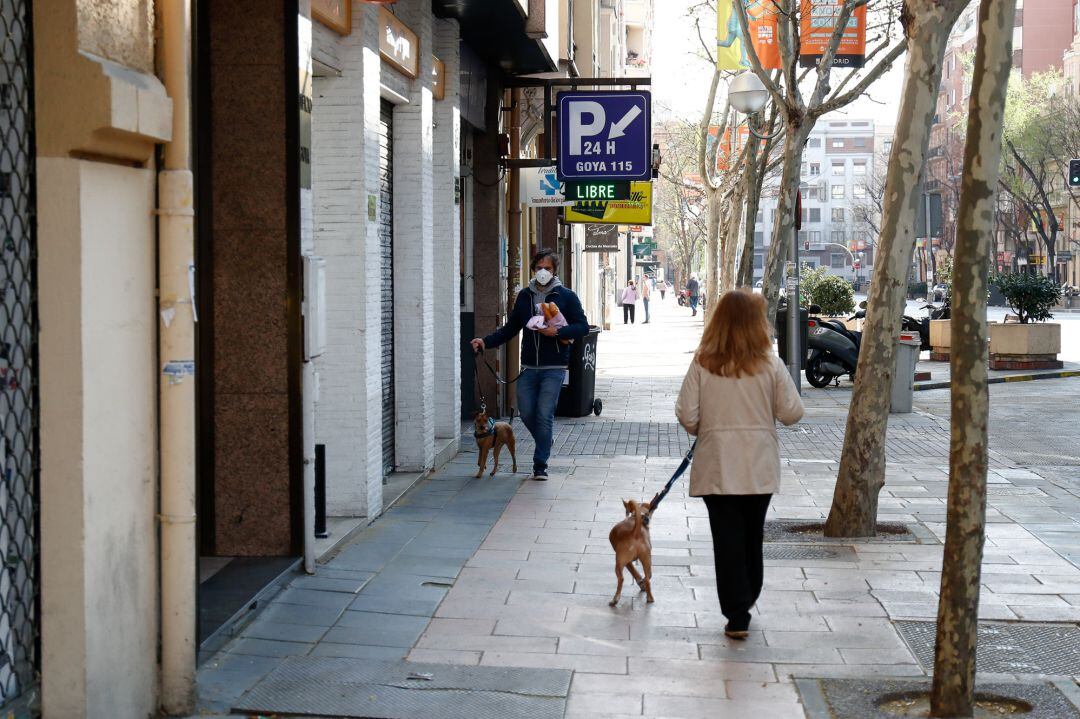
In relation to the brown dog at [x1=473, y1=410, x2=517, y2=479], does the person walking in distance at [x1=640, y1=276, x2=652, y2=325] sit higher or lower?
higher

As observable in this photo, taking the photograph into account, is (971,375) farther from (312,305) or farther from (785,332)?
(785,332)

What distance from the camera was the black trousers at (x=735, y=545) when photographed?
6.47 meters

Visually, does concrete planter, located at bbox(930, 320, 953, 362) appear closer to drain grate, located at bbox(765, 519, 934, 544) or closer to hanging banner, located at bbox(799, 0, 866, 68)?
hanging banner, located at bbox(799, 0, 866, 68)

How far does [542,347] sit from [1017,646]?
5590mm

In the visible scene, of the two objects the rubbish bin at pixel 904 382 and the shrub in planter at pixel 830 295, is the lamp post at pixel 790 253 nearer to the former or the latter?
the rubbish bin at pixel 904 382

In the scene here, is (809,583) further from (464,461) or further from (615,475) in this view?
(464,461)

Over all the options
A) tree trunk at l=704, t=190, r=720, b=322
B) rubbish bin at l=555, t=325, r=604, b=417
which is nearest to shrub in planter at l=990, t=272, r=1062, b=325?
tree trunk at l=704, t=190, r=720, b=322

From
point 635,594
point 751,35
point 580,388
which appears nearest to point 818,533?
point 635,594

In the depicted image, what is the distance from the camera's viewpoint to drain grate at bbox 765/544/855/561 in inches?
330

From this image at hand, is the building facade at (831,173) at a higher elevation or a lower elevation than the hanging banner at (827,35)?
higher

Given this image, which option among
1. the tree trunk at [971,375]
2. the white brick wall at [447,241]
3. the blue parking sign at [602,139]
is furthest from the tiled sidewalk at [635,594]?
the blue parking sign at [602,139]

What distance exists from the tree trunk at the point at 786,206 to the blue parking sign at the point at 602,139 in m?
1.79

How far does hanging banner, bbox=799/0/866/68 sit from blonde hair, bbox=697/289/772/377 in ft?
44.6

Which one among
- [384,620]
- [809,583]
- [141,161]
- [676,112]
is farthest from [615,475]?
[676,112]
